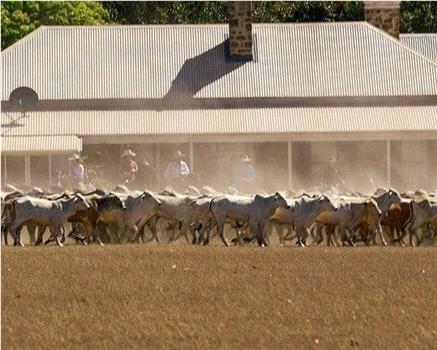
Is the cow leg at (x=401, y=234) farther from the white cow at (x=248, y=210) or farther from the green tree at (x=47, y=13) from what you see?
the green tree at (x=47, y=13)

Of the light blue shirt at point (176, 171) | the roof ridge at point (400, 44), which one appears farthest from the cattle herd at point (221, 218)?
the roof ridge at point (400, 44)

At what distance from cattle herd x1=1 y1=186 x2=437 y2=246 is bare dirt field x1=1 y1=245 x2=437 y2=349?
8.97 ft

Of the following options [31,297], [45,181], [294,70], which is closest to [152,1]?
[294,70]

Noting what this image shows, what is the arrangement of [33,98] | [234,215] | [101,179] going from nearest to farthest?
[234,215], [101,179], [33,98]

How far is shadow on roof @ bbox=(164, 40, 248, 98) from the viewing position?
70312 mm

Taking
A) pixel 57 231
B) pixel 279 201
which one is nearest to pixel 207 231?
pixel 279 201

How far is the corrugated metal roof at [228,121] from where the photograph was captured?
67.2m

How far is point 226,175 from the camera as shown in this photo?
66250 millimetres

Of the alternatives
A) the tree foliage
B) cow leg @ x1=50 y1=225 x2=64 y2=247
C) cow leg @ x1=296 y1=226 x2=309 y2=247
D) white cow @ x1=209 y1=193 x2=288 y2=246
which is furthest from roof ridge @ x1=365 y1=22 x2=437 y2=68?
cow leg @ x1=50 y1=225 x2=64 y2=247

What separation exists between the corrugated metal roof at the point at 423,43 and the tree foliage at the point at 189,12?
17665 millimetres

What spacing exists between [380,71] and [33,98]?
13.4 meters

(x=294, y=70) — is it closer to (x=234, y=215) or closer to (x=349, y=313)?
(x=234, y=215)

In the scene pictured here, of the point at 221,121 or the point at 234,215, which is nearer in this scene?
the point at 234,215

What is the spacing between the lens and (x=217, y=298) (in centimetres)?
2670
